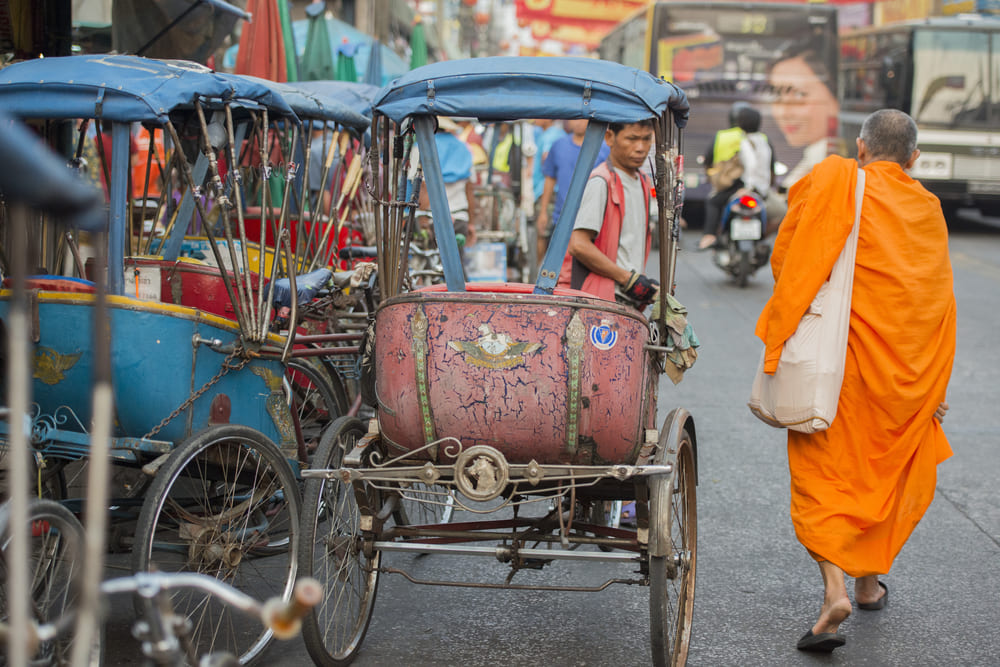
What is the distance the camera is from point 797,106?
56.0 ft

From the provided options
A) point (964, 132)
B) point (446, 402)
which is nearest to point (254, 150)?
point (446, 402)

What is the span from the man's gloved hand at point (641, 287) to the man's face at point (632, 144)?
0.57m

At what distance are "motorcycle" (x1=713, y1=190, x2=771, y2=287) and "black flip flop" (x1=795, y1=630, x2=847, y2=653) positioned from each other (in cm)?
834

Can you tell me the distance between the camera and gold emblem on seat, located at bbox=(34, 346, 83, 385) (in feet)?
10.9

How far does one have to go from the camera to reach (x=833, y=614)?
141 inches

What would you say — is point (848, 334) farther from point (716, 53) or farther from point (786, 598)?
point (716, 53)

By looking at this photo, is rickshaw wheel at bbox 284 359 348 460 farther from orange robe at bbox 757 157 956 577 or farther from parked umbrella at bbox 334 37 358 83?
parked umbrella at bbox 334 37 358 83

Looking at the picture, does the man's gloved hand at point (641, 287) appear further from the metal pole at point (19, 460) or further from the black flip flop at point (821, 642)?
the metal pole at point (19, 460)

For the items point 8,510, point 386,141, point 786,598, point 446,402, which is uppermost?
point 386,141

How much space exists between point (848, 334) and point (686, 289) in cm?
836

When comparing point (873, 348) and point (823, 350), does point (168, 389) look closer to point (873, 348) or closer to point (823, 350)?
point (823, 350)

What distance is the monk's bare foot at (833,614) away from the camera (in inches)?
141

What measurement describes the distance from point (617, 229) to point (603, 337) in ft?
5.20

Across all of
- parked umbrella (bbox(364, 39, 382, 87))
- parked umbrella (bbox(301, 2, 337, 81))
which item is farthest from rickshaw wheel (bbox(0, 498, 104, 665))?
parked umbrella (bbox(364, 39, 382, 87))
